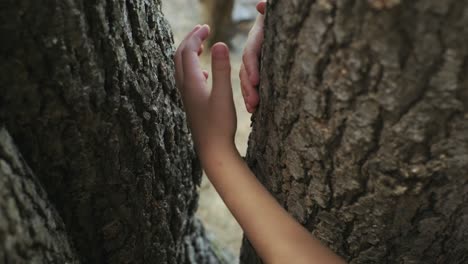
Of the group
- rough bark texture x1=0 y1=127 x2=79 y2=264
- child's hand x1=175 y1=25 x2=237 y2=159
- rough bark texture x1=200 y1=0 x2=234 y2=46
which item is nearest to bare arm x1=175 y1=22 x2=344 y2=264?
child's hand x1=175 y1=25 x2=237 y2=159

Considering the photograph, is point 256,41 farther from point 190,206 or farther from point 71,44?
point 190,206

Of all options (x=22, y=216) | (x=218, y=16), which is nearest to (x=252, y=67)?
(x=22, y=216)

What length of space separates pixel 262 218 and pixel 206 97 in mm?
200

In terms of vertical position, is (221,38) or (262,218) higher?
(262,218)

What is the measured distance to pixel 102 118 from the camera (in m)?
0.69

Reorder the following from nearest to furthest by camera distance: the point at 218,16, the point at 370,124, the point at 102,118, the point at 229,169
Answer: the point at 370,124, the point at 102,118, the point at 229,169, the point at 218,16

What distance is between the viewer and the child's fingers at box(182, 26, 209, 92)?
2.74ft

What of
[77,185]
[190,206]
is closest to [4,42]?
[77,185]

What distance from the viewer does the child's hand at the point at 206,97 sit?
0.78 m

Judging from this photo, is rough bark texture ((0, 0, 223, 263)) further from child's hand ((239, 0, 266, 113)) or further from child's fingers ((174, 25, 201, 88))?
child's hand ((239, 0, 266, 113))

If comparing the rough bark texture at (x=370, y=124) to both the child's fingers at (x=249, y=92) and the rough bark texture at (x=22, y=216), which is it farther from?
the rough bark texture at (x=22, y=216)

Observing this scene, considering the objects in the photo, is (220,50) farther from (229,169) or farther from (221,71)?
(229,169)

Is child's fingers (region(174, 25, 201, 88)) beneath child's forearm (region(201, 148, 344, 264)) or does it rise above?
above

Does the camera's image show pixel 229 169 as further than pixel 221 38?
No
